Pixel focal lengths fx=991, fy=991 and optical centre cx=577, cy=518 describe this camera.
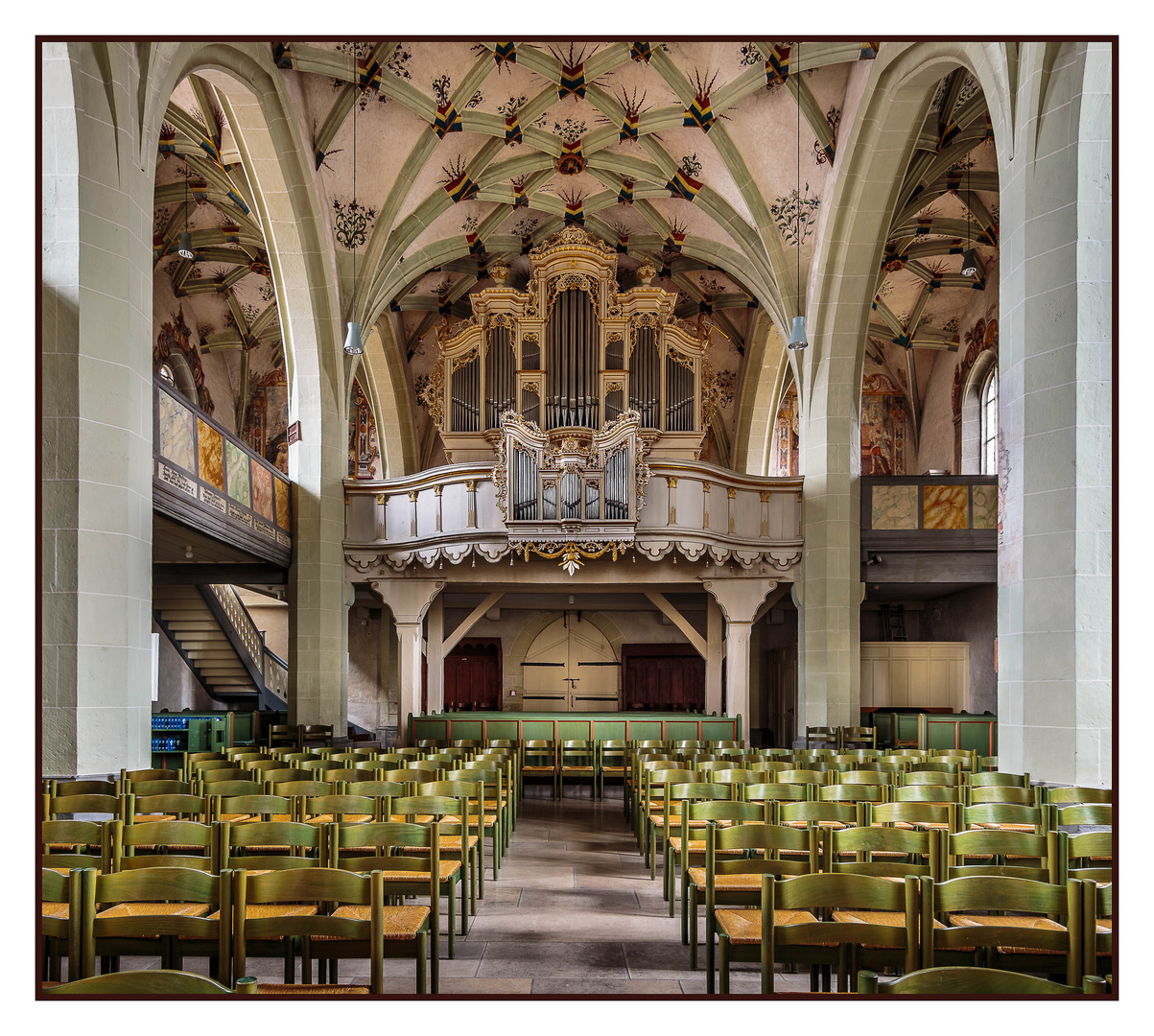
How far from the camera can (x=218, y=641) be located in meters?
19.0

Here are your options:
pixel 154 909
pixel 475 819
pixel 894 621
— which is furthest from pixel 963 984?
pixel 894 621

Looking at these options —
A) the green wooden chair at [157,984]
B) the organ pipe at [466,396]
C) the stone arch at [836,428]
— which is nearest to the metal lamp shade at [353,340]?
the organ pipe at [466,396]

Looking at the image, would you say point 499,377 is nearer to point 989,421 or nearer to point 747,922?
point 989,421

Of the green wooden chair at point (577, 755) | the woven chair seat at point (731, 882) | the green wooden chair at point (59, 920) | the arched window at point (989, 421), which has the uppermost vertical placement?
the arched window at point (989, 421)

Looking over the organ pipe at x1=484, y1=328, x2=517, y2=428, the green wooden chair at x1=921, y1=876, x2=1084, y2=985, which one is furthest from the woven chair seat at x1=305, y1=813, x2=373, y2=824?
the organ pipe at x1=484, y1=328, x2=517, y2=428

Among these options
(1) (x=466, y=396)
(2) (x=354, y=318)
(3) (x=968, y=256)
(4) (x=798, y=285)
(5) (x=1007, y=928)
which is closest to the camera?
(5) (x=1007, y=928)

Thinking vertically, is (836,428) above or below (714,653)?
above

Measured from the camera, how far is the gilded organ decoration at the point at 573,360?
18.2 metres

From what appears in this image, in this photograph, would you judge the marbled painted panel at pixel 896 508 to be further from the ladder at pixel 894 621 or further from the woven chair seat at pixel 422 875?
the woven chair seat at pixel 422 875

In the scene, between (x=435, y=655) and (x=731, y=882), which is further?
(x=435, y=655)

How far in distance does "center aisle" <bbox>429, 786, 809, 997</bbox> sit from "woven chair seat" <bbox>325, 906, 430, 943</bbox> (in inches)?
19.9

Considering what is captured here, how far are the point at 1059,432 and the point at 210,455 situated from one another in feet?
31.3

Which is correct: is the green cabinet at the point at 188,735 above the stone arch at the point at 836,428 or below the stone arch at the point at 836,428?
below

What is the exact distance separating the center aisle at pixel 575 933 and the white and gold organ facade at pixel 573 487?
6389 millimetres
